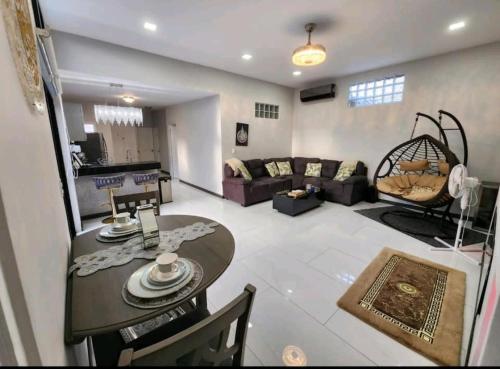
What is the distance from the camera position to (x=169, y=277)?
1.00m

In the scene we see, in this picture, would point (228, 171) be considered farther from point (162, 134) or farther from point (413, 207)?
point (162, 134)

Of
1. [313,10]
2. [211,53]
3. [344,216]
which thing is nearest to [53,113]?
[211,53]

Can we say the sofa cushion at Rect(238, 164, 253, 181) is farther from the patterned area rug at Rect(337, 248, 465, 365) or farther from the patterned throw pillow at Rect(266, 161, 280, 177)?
the patterned area rug at Rect(337, 248, 465, 365)

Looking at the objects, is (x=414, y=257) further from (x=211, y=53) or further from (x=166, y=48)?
(x=166, y=48)

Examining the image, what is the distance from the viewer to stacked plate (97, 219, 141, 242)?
141 centimetres

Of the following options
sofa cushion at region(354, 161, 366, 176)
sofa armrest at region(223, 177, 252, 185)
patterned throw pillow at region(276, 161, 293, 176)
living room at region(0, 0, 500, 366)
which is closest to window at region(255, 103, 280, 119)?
living room at region(0, 0, 500, 366)

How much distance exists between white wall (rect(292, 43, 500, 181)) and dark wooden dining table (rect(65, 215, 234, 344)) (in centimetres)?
441

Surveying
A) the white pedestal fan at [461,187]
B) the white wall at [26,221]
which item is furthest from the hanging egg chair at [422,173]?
the white wall at [26,221]

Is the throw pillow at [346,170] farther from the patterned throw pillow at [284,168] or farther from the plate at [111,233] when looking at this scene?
the plate at [111,233]

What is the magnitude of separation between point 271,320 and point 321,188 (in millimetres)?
3408

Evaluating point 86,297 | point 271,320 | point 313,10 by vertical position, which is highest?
point 313,10

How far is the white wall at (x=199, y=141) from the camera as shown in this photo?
4869 millimetres

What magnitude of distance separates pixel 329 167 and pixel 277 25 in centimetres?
337

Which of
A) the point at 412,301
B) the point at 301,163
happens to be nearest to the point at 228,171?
the point at 301,163
